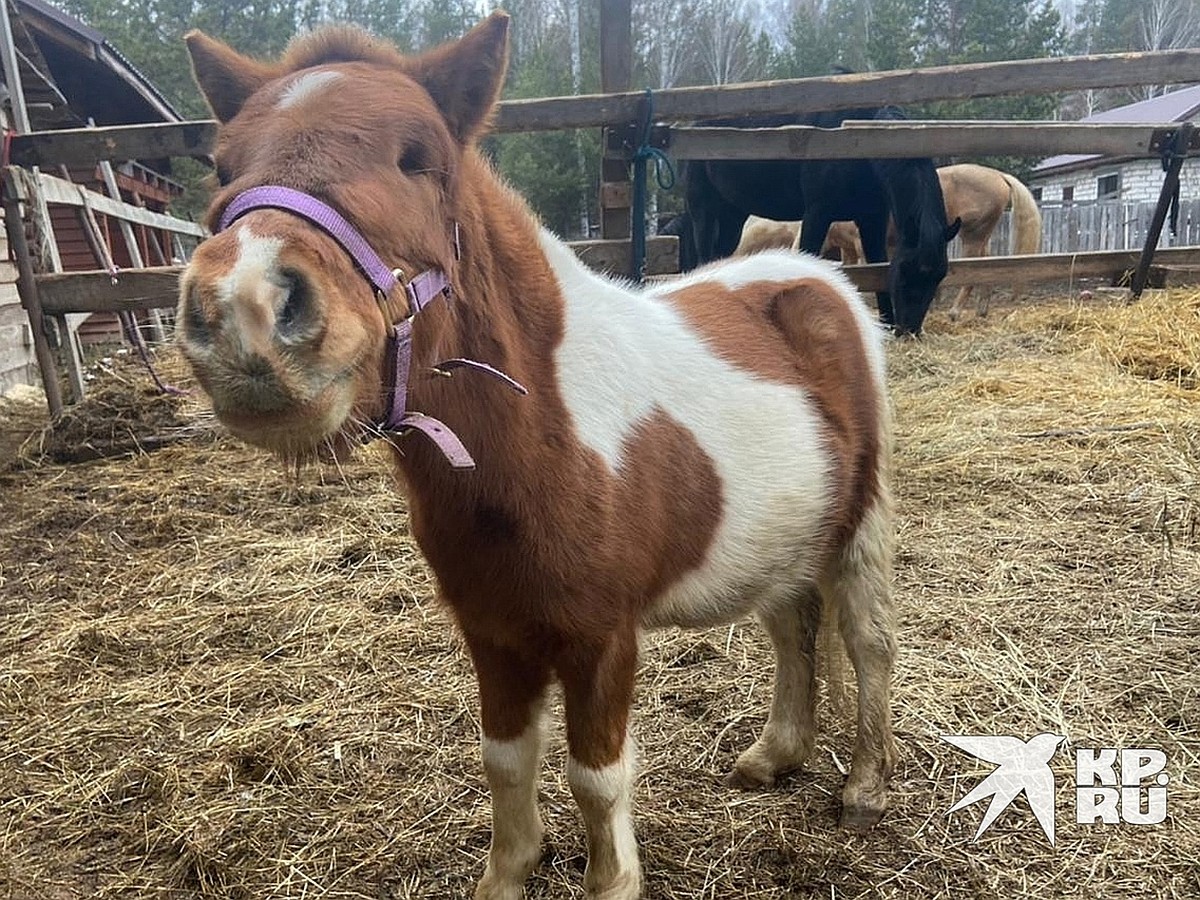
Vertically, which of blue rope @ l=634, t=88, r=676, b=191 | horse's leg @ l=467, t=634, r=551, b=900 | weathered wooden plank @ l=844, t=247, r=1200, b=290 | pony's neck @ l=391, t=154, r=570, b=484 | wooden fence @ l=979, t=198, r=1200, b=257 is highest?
blue rope @ l=634, t=88, r=676, b=191

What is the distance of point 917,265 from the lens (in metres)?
6.83

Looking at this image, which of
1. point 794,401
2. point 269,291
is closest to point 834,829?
point 794,401

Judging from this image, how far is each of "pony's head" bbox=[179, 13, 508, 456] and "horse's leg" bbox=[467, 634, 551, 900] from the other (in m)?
0.74

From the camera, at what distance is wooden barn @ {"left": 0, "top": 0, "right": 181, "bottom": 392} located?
7.06 m

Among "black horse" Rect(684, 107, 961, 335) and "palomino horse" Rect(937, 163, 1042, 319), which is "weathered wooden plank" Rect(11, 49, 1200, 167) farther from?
"palomino horse" Rect(937, 163, 1042, 319)

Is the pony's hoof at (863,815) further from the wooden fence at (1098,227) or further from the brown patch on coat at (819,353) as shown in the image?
the wooden fence at (1098,227)

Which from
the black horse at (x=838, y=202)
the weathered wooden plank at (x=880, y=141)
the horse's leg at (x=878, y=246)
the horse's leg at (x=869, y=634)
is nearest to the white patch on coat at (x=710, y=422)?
the horse's leg at (x=869, y=634)

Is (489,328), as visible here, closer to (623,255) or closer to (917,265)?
(623,255)

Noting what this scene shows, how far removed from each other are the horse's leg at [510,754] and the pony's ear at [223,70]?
3.65ft

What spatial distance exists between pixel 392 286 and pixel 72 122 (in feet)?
43.3

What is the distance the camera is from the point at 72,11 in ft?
81.1

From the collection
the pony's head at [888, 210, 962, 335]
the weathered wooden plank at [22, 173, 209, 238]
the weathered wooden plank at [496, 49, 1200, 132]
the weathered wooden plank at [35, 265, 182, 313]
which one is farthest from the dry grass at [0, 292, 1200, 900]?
the pony's head at [888, 210, 962, 335]

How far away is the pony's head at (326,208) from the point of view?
1.02m

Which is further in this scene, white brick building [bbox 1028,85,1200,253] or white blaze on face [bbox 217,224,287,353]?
white brick building [bbox 1028,85,1200,253]
